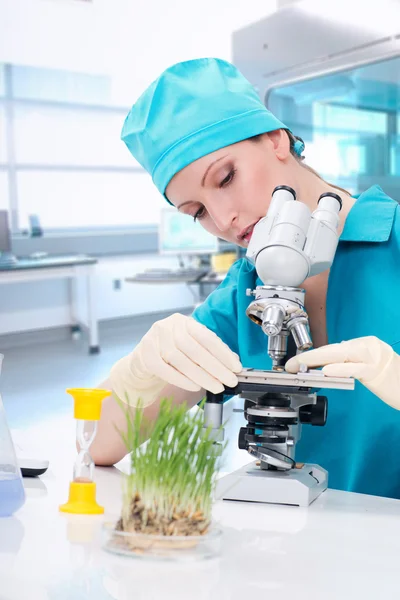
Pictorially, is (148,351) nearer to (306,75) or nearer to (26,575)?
(26,575)

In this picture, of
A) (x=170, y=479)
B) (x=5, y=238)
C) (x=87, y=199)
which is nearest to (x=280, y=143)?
(x=170, y=479)

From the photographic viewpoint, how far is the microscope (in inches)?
41.3

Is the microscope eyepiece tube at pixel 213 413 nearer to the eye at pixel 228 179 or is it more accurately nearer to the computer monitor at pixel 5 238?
the eye at pixel 228 179

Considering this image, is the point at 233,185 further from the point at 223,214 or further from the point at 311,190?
the point at 311,190

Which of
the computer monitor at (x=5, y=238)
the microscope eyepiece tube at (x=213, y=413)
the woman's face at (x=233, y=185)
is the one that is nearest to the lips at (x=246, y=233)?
the woman's face at (x=233, y=185)

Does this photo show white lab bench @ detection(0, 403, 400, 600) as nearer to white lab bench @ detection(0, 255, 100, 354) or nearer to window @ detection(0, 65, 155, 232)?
white lab bench @ detection(0, 255, 100, 354)

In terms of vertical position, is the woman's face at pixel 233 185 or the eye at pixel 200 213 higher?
the woman's face at pixel 233 185

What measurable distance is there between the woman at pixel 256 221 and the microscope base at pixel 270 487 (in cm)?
27

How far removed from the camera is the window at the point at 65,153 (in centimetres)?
655

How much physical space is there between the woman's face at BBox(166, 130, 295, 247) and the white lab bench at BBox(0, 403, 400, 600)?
0.54 meters

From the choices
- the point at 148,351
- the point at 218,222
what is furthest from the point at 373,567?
the point at 218,222

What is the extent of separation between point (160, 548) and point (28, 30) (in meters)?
6.23

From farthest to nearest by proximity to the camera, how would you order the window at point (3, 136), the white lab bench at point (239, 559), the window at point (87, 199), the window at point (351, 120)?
the window at point (87, 199) → the window at point (3, 136) → the window at point (351, 120) → the white lab bench at point (239, 559)

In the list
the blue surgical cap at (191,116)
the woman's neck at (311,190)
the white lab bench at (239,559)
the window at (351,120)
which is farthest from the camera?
the window at (351,120)
